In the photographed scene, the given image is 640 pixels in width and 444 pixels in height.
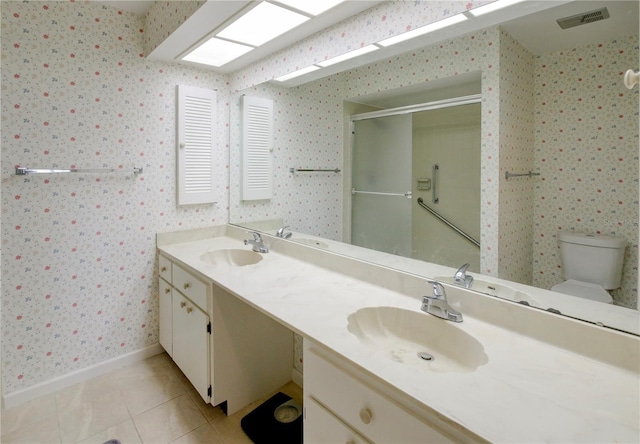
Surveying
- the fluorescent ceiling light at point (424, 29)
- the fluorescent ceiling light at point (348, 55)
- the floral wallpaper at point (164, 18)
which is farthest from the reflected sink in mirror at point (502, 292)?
the floral wallpaper at point (164, 18)

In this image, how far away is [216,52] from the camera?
2.21 meters

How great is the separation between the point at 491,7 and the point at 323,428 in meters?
1.57

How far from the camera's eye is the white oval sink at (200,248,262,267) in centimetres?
222

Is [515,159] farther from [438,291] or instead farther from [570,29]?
[438,291]

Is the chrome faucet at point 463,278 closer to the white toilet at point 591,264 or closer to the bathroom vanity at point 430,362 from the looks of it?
the bathroom vanity at point 430,362

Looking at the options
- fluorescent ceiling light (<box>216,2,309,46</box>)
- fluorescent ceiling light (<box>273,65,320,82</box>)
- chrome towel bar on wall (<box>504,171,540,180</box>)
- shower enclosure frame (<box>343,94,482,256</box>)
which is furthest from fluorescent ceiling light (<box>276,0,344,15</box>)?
chrome towel bar on wall (<box>504,171,540,180</box>)

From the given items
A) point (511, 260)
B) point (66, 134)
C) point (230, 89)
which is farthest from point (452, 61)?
point (66, 134)

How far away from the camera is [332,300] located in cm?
140

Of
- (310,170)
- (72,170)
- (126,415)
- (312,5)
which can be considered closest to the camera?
(312,5)

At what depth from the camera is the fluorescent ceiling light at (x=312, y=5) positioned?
155cm

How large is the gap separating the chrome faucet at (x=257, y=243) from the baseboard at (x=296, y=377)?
81 centimetres

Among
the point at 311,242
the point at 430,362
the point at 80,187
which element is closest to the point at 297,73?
the point at 311,242

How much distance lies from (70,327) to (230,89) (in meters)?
1.99

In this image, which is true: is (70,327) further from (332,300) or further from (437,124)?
(437,124)
